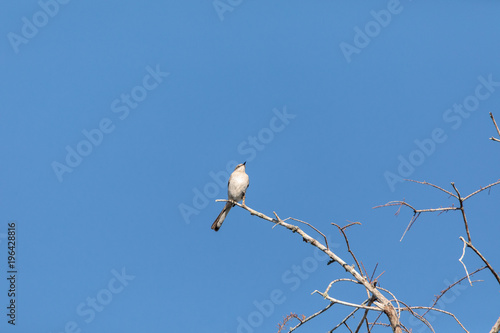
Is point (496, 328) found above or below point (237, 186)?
below

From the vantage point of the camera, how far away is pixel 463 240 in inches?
151

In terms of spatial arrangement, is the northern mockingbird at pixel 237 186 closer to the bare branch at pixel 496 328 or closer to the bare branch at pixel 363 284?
the bare branch at pixel 363 284

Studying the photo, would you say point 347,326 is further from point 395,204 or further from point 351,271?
point 395,204

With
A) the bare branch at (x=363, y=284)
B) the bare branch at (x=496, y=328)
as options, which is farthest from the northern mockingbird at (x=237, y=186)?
the bare branch at (x=496, y=328)

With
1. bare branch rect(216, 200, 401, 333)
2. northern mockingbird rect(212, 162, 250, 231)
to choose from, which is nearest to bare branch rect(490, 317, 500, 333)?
bare branch rect(216, 200, 401, 333)

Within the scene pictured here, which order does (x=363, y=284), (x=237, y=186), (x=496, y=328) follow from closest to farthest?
(x=496, y=328), (x=363, y=284), (x=237, y=186)

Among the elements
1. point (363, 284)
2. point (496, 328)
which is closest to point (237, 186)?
point (363, 284)

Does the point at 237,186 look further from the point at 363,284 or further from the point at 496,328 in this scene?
the point at 496,328

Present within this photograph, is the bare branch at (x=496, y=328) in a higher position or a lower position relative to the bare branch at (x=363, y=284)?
lower

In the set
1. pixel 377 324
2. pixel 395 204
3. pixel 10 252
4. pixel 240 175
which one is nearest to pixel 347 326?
pixel 377 324

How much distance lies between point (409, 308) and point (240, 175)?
6.60 metres

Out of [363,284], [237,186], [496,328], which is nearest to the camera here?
[496,328]

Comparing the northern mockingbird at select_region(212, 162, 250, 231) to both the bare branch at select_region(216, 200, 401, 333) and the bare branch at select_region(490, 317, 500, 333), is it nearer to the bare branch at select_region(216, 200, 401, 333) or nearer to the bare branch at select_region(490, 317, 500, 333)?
the bare branch at select_region(216, 200, 401, 333)

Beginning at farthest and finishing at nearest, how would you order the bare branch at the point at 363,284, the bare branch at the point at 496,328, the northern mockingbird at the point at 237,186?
the northern mockingbird at the point at 237,186 < the bare branch at the point at 363,284 < the bare branch at the point at 496,328
